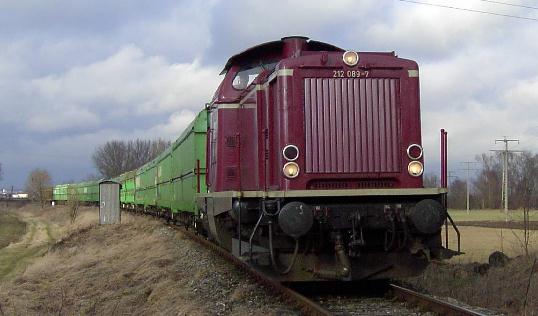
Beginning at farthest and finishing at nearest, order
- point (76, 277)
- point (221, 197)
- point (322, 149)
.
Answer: point (76, 277)
point (221, 197)
point (322, 149)

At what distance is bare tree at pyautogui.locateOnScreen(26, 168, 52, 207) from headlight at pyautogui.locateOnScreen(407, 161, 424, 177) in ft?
265

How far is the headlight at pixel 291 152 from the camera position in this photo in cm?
758

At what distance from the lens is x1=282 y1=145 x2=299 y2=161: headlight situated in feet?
24.9

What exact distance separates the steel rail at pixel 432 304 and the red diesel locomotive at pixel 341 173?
320 mm

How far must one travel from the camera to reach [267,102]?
26.7 ft

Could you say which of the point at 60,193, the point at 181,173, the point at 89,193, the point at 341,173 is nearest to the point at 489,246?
the point at 181,173

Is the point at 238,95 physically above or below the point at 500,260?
above

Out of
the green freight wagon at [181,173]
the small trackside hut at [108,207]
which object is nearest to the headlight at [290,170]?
the green freight wagon at [181,173]

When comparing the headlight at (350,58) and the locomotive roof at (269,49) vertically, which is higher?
the locomotive roof at (269,49)

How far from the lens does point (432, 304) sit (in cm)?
674

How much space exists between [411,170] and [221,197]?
276cm

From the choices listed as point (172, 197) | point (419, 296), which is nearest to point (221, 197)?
point (419, 296)

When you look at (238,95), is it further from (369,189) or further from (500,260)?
(500,260)

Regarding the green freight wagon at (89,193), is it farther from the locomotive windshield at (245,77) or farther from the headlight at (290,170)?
the headlight at (290,170)
